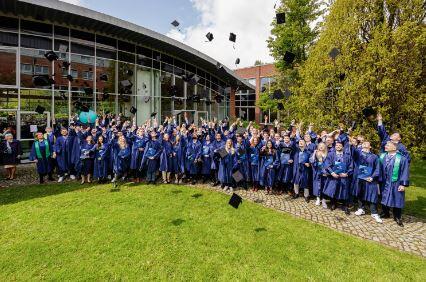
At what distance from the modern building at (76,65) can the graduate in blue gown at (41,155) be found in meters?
4.13

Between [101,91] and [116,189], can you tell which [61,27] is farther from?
[116,189]

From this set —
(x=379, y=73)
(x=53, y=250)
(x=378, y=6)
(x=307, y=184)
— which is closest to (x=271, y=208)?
(x=307, y=184)

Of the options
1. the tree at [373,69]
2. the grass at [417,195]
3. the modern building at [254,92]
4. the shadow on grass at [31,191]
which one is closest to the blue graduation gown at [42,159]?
the shadow on grass at [31,191]

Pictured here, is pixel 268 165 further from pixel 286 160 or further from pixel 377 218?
pixel 377 218

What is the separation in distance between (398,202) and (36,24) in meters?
15.2

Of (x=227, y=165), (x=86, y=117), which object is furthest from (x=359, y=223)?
(x=86, y=117)

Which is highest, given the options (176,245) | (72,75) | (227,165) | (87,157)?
(72,75)

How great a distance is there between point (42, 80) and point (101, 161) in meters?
6.53

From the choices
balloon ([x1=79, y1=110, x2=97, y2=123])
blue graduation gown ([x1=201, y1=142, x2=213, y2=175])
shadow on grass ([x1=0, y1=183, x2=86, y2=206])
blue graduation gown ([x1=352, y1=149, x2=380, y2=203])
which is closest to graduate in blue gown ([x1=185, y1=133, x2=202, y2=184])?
blue graduation gown ([x1=201, y1=142, x2=213, y2=175])

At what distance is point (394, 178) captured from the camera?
228 inches

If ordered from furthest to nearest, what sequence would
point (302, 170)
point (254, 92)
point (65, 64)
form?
point (254, 92), point (65, 64), point (302, 170)

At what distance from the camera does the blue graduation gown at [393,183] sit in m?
5.72

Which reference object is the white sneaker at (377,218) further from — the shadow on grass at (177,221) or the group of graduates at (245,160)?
the shadow on grass at (177,221)

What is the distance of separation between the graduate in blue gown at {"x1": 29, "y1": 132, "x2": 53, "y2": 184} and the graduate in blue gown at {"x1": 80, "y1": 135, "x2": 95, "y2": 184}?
1127 mm
